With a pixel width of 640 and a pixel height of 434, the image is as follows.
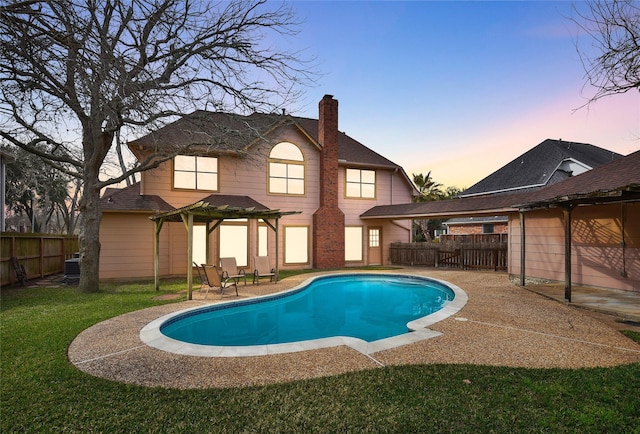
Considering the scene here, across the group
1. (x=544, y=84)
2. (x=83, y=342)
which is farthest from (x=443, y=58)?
(x=83, y=342)

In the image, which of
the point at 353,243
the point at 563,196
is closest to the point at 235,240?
the point at 353,243

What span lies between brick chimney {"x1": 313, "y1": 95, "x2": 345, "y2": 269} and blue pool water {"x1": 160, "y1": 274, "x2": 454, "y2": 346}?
396cm

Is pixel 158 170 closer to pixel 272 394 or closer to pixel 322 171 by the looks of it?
pixel 322 171

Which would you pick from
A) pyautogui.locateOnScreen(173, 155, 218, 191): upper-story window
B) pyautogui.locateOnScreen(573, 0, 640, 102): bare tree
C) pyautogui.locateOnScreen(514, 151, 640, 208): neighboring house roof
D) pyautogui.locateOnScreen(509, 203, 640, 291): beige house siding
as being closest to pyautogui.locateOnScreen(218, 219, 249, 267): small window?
pyautogui.locateOnScreen(173, 155, 218, 191): upper-story window

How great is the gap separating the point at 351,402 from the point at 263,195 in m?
14.0

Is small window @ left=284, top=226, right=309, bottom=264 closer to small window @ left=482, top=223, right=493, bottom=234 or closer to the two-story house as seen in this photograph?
the two-story house

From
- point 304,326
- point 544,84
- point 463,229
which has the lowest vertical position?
point 304,326

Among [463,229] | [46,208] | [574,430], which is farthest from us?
[46,208]

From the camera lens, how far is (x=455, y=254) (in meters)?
18.1

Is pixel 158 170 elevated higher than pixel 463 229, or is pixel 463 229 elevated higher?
pixel 158 170

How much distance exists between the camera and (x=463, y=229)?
28734 millimetres

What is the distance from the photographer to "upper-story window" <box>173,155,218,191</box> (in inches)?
604

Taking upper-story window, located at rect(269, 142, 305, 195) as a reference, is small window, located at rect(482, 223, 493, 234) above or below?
below

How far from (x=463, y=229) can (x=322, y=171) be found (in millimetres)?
16342
